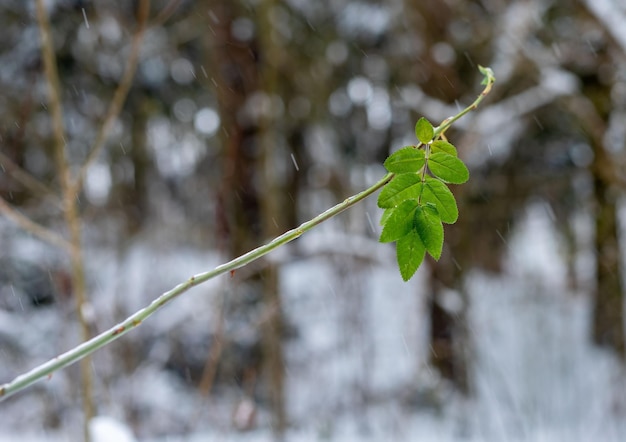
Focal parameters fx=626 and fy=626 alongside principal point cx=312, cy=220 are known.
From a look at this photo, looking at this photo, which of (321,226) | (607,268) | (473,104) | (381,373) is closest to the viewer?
(473,104)

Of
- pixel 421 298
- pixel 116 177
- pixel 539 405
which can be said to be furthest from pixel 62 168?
pixel 116 177

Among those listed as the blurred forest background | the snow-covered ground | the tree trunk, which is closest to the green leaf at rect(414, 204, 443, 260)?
the blurred forest background

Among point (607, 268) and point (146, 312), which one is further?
point (607, 268)

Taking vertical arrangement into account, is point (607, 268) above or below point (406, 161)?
above

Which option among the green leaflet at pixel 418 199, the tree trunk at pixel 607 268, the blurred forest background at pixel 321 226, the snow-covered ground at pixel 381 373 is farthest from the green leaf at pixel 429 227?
the tree trunk at pixel 607 268

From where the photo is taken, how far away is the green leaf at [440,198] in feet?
1.68

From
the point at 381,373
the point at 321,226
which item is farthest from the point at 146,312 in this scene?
the point at 381,373

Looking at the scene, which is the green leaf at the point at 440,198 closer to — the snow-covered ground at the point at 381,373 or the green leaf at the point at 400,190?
the green leaf at the point at 400,190

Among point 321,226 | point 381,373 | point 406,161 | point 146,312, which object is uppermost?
point 321,226

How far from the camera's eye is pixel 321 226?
721 centimetres

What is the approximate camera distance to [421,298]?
476 cm

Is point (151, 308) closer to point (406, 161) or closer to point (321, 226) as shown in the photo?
point (406, 161)

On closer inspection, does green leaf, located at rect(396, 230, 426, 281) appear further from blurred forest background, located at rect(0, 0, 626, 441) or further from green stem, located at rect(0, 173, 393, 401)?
blurred forest background, located at rect(0, 0, 626, 441)

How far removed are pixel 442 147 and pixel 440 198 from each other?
0.05m
